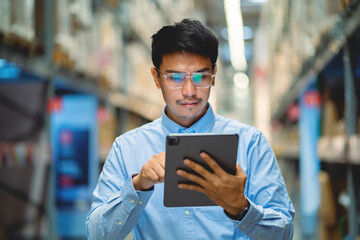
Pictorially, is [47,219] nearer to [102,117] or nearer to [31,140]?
[31,140]

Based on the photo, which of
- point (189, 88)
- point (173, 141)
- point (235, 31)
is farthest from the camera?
point (235, 31)

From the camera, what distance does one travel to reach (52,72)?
12.4 feet

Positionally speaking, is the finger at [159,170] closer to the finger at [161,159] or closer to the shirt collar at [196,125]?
the finger at [161,159]

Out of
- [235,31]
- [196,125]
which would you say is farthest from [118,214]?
[235,31]

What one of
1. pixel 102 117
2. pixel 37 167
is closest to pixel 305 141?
pixel 102 117

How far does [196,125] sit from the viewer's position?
5.26 ft

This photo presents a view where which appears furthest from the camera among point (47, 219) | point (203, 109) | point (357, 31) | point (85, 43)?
point (85, 43)

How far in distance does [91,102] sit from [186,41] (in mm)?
4200

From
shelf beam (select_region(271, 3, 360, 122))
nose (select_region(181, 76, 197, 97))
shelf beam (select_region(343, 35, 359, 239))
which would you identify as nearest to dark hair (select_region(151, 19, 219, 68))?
nose (select_region(181, 76, 197, 97))

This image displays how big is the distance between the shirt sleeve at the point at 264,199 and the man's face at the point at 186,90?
0.75ft

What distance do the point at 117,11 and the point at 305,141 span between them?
123 inches

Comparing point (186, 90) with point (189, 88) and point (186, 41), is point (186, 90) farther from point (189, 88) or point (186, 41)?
point (186, 41)

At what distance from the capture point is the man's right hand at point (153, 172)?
1312 mm

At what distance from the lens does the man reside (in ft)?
4.55
